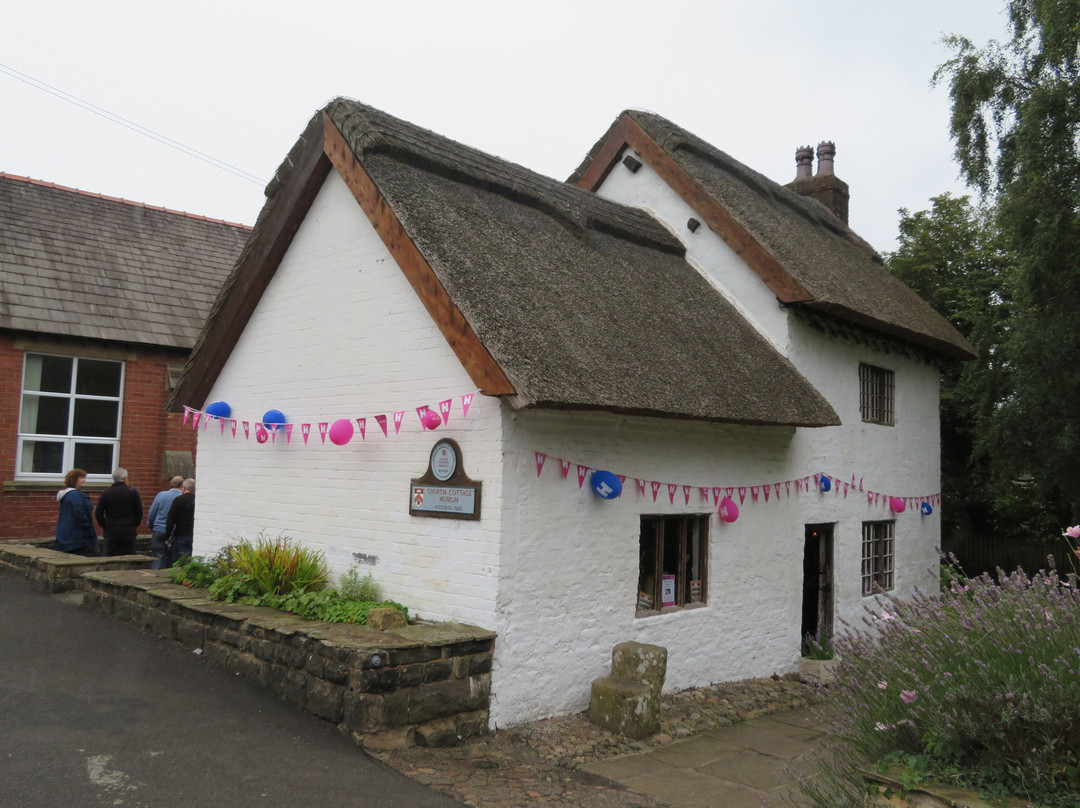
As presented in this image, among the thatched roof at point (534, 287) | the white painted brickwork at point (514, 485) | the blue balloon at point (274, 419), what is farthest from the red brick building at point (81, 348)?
the blue balloon at point (274, 419)

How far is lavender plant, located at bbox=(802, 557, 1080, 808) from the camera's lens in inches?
157

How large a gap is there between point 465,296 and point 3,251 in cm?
1091

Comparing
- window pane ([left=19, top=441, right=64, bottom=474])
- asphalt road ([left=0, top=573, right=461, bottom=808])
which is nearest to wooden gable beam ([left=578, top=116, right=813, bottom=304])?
asphalt road ([left=0, top=573, right=461, bottom=808])

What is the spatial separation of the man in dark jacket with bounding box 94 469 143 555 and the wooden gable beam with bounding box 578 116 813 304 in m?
8.09

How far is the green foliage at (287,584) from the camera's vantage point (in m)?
7.67

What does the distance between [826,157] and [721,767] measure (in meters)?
13.7

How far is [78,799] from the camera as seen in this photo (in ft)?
16.2

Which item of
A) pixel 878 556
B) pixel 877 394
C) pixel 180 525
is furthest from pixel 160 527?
pixel 877 394

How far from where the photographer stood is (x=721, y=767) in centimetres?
676

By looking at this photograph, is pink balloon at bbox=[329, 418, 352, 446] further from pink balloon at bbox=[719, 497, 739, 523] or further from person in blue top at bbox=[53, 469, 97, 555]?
person in blue top at bbox=[53, 469, 97, 555]

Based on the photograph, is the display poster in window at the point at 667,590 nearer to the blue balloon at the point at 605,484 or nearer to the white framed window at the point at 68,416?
the blue balloon at the point at 605,484

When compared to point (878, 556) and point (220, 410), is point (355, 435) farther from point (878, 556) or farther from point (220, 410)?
point (878, 556)

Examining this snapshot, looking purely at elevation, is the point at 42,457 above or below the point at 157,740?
above

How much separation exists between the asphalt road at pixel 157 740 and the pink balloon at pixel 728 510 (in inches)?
185
